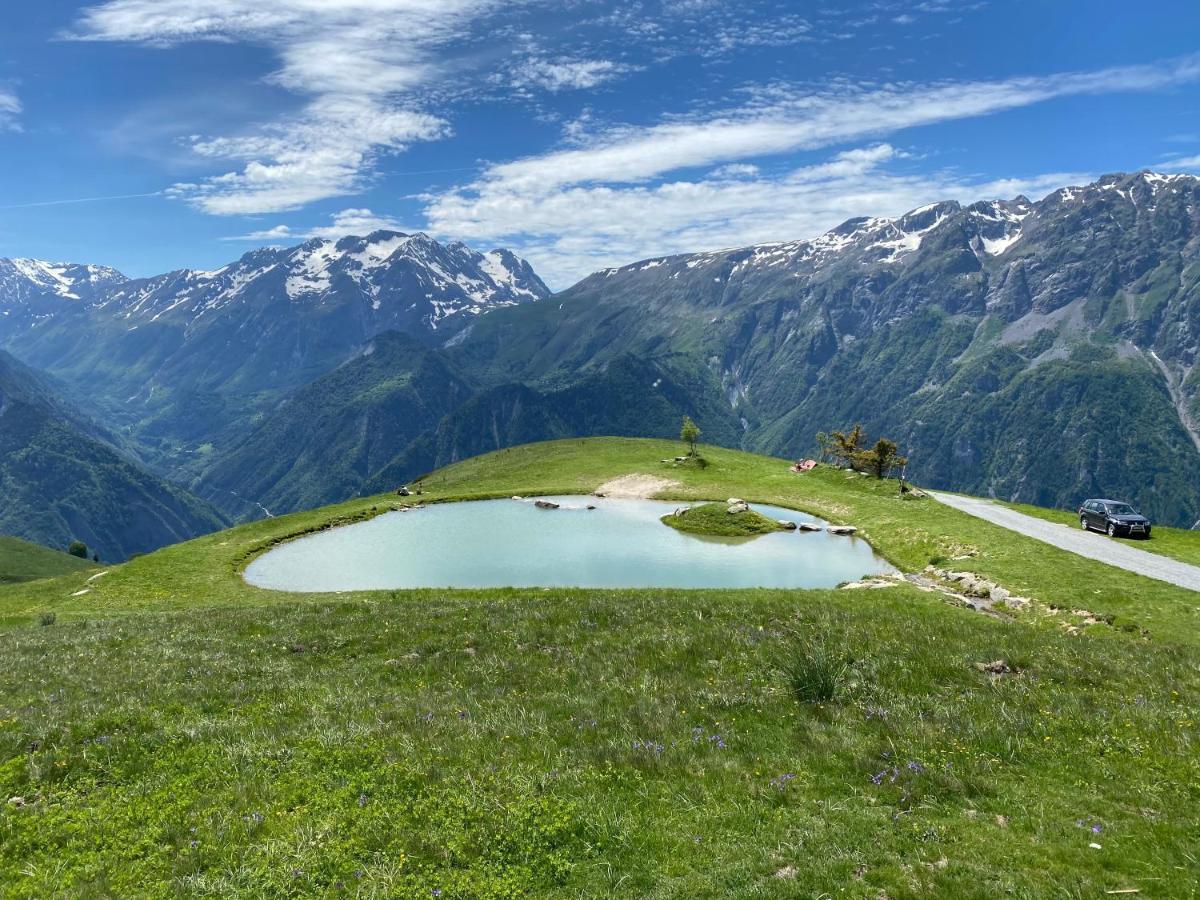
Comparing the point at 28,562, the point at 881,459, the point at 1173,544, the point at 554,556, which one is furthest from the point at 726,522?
the point at 28,562

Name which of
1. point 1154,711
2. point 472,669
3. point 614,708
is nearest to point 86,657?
point 472,669

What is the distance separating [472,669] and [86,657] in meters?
17.6

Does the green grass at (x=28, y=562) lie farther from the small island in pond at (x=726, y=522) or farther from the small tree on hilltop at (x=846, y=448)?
the small tree on hilltop at (x=846, y=448)

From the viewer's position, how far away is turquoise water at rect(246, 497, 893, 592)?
49.9 m

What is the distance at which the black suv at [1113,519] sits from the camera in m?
56.2

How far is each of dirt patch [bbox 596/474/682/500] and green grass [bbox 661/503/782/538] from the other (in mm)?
18408

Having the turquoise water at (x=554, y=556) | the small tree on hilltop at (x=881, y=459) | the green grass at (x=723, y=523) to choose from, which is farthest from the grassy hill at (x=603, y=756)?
the small tree on hilltop at (x=881, y=459)

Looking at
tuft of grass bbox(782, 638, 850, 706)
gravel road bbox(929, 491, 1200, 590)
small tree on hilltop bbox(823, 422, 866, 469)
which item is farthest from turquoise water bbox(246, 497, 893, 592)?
tuft of grass bbox(782, 638, 850, 706)

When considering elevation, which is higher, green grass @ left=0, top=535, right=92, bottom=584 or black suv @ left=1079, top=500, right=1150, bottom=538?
black suv @ left=1079, top=500, right=1150, bottom=538

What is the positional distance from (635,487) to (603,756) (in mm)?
76226

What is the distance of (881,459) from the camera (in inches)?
3506

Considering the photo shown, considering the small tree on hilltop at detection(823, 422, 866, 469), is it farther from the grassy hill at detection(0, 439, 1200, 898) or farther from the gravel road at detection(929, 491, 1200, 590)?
the grassy hill at detection(0, 439, 1200, 898)

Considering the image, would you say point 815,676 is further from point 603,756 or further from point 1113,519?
point 1113,519

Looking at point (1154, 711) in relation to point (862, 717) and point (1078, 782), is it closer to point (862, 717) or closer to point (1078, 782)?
point (1078, 782)
